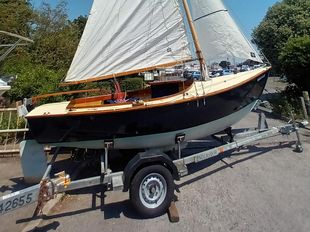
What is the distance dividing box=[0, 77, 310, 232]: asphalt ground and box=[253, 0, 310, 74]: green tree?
16178 millimetres

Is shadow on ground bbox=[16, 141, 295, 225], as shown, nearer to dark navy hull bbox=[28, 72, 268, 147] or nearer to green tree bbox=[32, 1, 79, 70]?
dark navy hull bbox=[28, 72, 268, 147]

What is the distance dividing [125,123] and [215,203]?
196 cm

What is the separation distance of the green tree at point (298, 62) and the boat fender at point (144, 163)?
1097 cm

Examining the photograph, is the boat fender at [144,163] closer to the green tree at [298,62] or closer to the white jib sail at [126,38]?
the white jib sail at [126,38]

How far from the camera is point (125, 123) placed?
222 inches

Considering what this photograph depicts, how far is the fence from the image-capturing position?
8547mm

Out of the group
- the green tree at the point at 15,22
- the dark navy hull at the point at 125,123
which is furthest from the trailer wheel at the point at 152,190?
the green tree at the point at 15,22

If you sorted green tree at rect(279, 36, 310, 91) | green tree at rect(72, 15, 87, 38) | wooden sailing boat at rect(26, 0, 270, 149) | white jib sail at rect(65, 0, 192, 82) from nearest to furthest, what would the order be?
wooden sailing boat at rect(26, 0, 270, 149), white jib sail at rect(65, 0, 192, 82), green tree at rect(279, 36, 310, 91), green tree at rect(72, 15, 87, 38)

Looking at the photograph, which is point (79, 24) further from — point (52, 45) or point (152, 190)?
point (152, 190)

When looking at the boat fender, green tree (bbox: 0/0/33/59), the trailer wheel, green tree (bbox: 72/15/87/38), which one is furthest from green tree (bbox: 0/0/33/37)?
the trailer wheel

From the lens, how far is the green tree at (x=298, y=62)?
1398 centimetres

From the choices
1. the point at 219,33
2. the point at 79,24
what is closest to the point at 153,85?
the point at 219,33

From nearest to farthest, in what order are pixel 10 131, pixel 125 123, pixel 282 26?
pixel 125 123
pixel 10 131
pixel 282 26

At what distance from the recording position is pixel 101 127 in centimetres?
559
